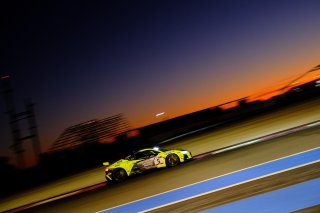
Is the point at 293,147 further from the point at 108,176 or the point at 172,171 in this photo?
the point at 108,176

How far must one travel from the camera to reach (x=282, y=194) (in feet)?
22.5

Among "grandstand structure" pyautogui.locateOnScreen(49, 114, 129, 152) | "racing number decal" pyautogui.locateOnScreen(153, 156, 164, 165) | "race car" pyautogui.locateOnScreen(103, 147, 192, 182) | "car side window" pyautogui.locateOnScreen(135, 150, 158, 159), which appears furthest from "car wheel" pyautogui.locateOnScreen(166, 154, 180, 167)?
"grandstand structure" pyautogui.locateOnScreen(49, 114, 129, 152)

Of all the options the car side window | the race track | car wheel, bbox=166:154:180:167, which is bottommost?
the race track

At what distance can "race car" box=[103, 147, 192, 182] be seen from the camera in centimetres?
1391

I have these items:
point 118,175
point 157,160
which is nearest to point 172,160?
point 157,160

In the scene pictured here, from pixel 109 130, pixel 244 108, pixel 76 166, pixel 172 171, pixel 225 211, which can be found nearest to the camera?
pixel 225 211

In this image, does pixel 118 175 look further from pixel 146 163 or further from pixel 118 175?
pixel 146 163

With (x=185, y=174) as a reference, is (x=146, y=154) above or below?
above

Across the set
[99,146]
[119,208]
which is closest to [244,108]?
[99,146]

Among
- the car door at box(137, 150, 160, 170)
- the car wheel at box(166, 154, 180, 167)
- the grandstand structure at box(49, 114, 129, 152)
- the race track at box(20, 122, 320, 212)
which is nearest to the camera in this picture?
the race track at box(20, 122, 320, 212)

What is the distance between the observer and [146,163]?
46.3 ft

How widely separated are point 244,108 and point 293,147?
2516 centimetres

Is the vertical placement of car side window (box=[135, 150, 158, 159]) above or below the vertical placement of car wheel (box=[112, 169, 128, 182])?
above

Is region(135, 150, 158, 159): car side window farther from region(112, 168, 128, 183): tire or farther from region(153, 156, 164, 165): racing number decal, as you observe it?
region(112, 168, 128, 183): tire
